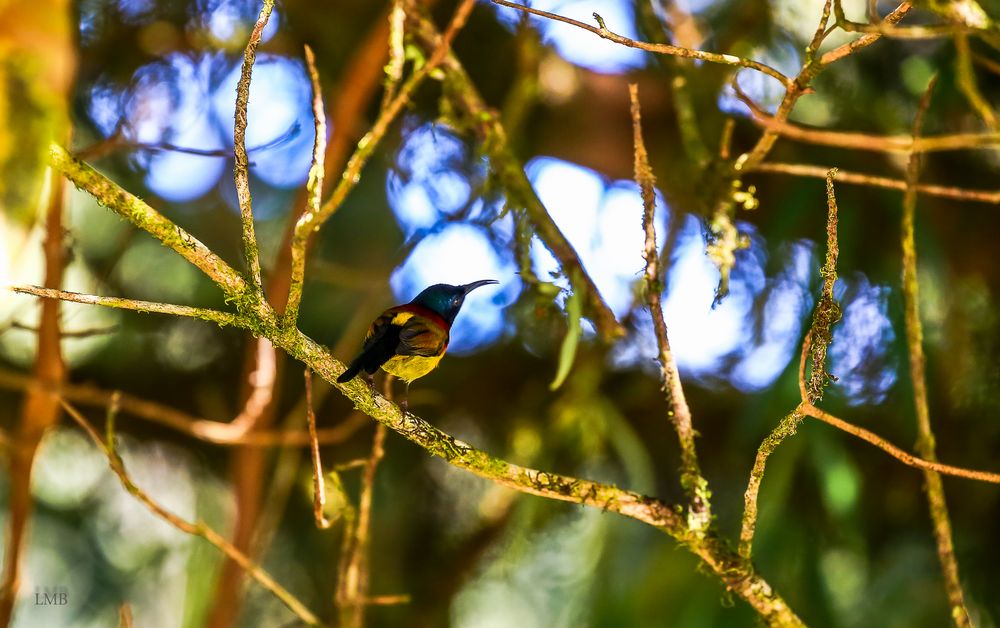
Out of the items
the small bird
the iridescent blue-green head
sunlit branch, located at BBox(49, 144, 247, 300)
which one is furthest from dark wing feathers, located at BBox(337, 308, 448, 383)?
sunlit branch, located at BBox(49, 144, 247, 300)

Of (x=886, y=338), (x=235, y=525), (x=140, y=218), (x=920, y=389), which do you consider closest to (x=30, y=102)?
(x=140, y=218)

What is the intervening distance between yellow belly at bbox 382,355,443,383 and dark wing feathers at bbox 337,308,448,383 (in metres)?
0.04

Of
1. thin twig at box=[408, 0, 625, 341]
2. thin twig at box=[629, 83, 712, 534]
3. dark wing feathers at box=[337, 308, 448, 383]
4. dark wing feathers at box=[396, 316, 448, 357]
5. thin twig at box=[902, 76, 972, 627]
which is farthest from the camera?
thin twig at box=[408, 0, 625, 341]

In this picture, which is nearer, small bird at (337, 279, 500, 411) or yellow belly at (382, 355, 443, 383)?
small bird at (337, 279, 500, 411)

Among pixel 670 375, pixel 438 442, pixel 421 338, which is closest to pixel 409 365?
pixel 421 338

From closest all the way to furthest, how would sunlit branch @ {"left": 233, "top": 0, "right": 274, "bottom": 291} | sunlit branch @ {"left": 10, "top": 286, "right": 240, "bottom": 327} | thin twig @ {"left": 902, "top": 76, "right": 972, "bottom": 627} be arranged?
sunlit branch @ {"left": 10, "top": 286, "right": 240, "bottom": 327} < sunlit branch @ {"left": 233, "top": 0, "right": 274, "bottom": 291} < thin twig @ {"left": 902, "top": 76, "right": 972, "bottom": 627}

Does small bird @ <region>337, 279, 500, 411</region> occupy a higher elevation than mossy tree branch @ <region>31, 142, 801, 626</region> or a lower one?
higher

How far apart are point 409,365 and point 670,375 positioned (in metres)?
0.94

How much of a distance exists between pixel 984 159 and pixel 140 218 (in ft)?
12.3

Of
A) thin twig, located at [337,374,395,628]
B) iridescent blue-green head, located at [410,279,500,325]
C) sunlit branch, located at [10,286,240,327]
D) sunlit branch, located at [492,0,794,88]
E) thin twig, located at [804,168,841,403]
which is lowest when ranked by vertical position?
thin twig, located at [337,374,395,628]

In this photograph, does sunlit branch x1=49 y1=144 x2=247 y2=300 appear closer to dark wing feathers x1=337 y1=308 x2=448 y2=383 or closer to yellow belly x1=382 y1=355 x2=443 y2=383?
dark wing feathers x1=337 y1=308 x2=448 y2=383

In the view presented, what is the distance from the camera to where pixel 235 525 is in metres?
3.74

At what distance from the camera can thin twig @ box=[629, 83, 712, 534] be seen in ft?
6.43

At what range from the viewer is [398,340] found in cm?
250
